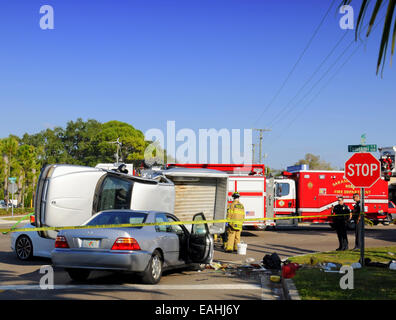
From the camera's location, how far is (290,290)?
817 cm

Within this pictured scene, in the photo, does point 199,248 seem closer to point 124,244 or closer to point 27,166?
point 124,244

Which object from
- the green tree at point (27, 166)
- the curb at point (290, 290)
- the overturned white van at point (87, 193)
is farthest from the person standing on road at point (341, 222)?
the green tree at point (27, 166)

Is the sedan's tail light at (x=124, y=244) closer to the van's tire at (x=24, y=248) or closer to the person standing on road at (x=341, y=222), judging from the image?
the van's tire at (x=24, y=248)

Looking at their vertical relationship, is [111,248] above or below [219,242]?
above

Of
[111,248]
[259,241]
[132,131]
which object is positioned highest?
[132,131]

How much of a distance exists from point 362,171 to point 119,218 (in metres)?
5.72

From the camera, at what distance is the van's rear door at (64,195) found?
11.2 m

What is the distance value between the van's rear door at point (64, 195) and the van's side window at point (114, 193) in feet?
0.75
